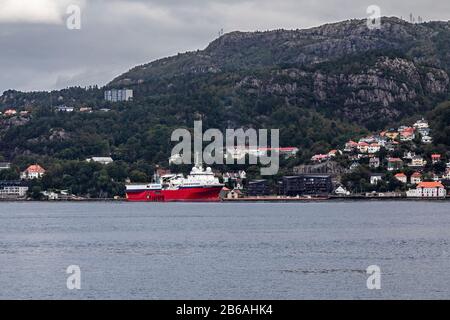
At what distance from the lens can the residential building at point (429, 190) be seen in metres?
165

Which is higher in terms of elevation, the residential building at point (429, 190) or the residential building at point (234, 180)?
the residential building at point (234, 180)

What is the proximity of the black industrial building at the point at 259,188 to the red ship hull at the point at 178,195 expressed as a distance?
8448 millimetres

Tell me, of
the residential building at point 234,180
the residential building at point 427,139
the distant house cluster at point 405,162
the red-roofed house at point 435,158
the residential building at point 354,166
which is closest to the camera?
the distant house cluster at point 405,162

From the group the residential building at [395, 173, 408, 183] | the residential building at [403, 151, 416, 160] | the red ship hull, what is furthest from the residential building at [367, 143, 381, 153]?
the red ship hull

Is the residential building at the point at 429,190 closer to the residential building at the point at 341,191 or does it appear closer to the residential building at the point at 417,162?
the residential building at the point at 341,191

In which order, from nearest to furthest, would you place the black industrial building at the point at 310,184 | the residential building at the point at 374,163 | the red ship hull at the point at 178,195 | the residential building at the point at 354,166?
the red ship hull at the point at 178,195 → the black industrial building at the point at 310,184 → the residential building at the point at 354,166 → the residential building at the point at 374,163

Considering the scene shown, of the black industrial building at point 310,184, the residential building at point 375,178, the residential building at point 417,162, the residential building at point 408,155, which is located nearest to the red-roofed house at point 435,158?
the residential building at point 417,162

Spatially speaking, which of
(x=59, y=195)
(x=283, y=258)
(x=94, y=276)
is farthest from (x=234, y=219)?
(x=59, y=195)

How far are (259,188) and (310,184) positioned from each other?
11241 mm

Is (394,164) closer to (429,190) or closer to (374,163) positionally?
(374,163)

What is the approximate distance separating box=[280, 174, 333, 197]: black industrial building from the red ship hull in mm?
12150

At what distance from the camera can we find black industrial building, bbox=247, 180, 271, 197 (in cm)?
18312

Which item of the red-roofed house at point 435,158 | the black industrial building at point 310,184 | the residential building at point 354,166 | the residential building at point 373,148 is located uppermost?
the residential building at point 373,148
